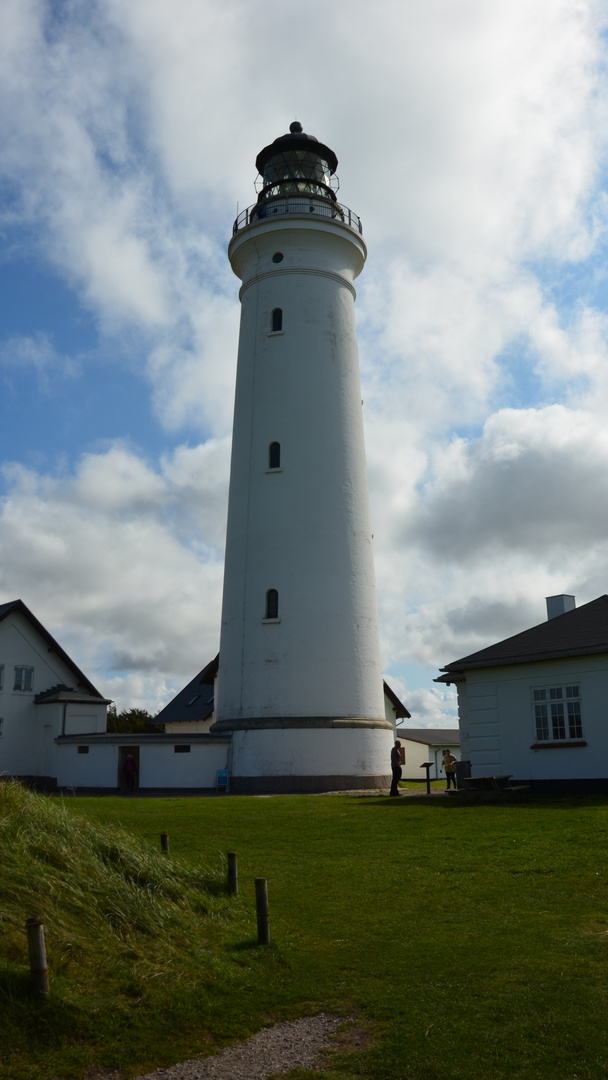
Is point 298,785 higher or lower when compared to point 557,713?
lower

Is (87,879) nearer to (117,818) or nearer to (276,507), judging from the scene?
(117,818)

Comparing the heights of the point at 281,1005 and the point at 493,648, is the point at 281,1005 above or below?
below

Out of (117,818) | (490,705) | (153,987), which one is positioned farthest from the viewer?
(490,705)

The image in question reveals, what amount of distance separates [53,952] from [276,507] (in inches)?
791

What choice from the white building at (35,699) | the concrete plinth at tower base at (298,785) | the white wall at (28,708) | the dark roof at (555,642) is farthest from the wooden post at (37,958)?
the white wall at (28,708)

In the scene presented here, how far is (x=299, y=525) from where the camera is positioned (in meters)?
25.7

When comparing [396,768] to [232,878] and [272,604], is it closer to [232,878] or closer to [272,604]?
[272,604]

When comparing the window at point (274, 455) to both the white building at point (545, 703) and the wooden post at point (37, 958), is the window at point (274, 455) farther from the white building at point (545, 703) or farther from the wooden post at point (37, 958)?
the wooden post at point (37, 958)

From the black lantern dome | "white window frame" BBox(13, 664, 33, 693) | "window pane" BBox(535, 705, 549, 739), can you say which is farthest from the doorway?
the black lantern dome

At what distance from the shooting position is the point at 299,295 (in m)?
27.6

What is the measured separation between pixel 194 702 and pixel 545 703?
24.9 meters

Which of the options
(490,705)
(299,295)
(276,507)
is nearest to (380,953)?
(490,705)

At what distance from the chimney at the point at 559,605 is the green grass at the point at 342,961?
12.4 metres

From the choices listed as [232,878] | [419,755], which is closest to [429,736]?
[419,755]
